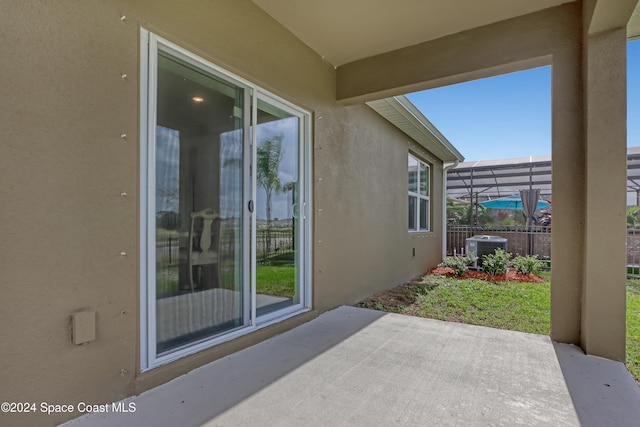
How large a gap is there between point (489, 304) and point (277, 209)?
3.35m

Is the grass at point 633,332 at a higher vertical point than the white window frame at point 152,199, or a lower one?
lower

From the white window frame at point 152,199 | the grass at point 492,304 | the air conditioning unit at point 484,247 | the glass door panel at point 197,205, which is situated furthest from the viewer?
the air conditioning unit at point 484,247

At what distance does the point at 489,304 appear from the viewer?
461 cm

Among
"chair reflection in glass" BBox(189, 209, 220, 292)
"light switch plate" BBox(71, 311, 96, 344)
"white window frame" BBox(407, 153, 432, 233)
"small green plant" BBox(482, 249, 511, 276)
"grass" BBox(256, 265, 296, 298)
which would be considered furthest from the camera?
"white window frame" BBox(407, 153, 432, 233)

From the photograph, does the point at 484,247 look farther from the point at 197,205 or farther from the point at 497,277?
the point at 197,205

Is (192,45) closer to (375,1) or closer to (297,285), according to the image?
(375,1)

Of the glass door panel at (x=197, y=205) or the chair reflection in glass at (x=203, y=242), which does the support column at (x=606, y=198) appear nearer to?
the glass door panel at (x=197, y=205)

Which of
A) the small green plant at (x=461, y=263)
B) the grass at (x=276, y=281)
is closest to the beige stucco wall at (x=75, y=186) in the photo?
the grass at (x=276, y=281)

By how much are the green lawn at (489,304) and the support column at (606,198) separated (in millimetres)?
390

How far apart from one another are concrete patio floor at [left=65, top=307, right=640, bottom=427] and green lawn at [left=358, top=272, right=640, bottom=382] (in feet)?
2.50

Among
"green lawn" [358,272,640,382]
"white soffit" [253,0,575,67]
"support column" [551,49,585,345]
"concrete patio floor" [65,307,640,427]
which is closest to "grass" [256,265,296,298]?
"concrete patio floor" [65,307,640,427]

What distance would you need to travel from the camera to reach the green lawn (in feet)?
11.9

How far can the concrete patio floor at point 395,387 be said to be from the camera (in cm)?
175

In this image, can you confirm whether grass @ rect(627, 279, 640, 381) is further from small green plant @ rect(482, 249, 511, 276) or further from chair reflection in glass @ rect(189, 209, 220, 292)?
chair reflection in glass @ rect(189, 209, 220, 292)
